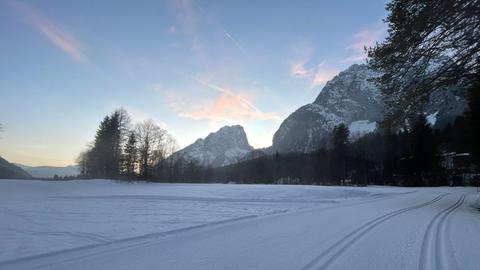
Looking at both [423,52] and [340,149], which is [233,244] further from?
[340,149]

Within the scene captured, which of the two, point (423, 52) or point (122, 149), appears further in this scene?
point (122, 149)

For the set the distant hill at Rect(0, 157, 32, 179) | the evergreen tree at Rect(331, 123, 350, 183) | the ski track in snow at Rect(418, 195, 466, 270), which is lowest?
the ski track in snow at Rect(418, 195, 466, 270)

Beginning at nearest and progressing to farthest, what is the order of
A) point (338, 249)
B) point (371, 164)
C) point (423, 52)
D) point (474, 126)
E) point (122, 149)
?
point (338, 249) < point (423, 52) < point (474, 126) < point (122, 149) < point (371, 164)

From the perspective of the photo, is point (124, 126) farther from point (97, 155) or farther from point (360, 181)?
point (360, 181)

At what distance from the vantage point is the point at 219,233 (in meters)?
8.91

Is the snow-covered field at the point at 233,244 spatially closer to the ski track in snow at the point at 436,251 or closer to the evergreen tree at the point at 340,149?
the ski track in snow at the point at 436,251

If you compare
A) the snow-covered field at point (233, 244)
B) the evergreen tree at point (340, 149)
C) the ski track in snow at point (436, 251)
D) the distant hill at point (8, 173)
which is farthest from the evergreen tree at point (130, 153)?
the ski track in snow at point (436, 251)

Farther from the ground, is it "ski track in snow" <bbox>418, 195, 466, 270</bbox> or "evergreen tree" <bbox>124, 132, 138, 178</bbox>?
"evergreen tree" <bbox>124, 132, 138, 178</bbox>

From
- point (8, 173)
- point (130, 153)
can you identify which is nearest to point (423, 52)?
point (130, 153)

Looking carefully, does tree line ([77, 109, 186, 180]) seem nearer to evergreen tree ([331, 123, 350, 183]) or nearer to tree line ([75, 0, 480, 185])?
tree line ([75, 0, 480, 185])

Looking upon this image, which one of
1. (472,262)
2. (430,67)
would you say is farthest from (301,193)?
(472,262)

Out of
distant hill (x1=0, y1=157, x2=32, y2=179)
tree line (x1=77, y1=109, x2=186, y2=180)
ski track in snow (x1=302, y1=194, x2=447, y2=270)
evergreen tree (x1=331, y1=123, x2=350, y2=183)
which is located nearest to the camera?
ski track in snow (x1=302, y1=194, x2=447, y2=270)

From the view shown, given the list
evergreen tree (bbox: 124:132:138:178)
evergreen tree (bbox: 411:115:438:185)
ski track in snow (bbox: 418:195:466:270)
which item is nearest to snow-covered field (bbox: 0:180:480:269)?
ski track in snow (bbox: 418:195:466:270)

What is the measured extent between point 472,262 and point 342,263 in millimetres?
2311
